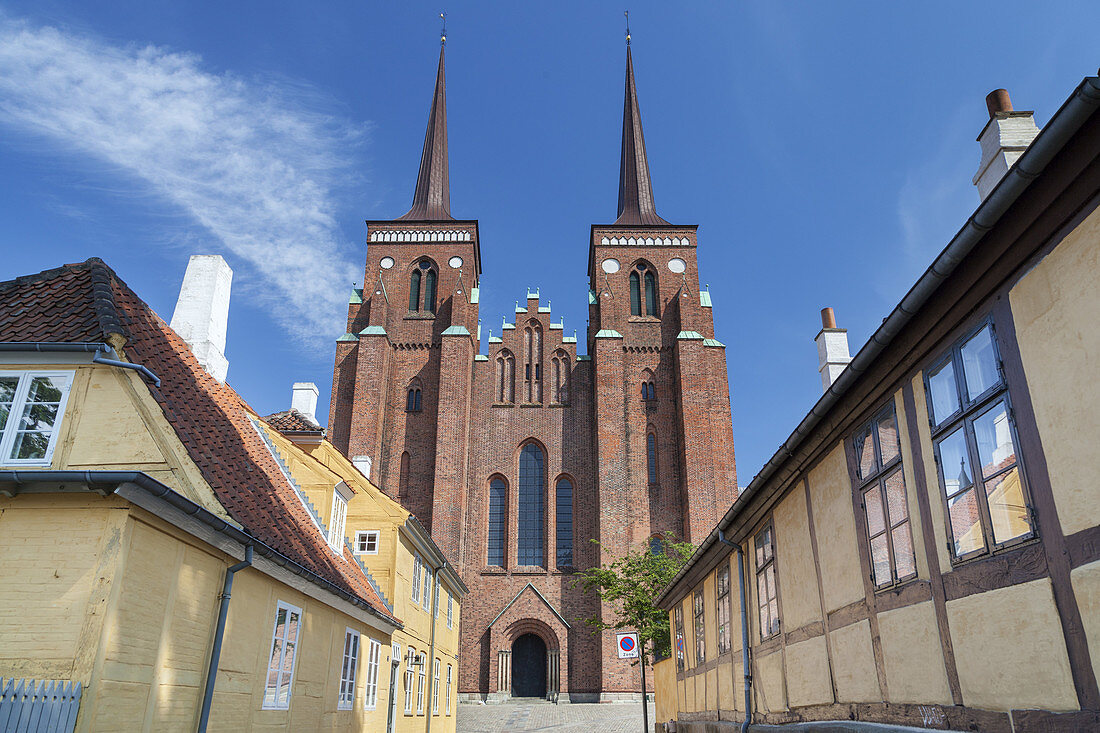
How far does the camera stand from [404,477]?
38.3 metres

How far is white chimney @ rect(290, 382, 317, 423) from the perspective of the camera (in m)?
20.4

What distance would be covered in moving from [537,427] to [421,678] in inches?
879

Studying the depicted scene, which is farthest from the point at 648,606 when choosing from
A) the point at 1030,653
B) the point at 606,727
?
the point at 1030,653

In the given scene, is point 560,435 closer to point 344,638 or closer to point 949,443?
point 344,638

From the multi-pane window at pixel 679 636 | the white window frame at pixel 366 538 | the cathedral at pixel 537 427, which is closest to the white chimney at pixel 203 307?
the white window frame at pixel 366 538

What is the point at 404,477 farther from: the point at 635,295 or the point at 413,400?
the point at 635,295

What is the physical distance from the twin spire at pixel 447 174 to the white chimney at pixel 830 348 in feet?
117

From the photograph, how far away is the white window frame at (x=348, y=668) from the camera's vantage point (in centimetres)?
1155

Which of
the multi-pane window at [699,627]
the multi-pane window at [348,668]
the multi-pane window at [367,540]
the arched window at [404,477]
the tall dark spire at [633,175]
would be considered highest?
the tall dark spire at [633,175]

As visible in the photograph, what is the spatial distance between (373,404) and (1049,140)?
3639 centimetres

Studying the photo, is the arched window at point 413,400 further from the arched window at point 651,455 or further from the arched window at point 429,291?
the arched window at point 651,455

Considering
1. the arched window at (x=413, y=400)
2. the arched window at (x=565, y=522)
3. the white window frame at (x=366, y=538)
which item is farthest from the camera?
the arched window at (x=413, y=400)

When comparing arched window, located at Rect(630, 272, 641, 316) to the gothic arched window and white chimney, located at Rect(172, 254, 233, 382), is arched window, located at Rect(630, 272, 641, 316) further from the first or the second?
white chimney, located at Rect(172, 254, 233, 382)

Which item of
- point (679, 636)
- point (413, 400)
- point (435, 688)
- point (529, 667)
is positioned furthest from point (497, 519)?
point (679, 636)
